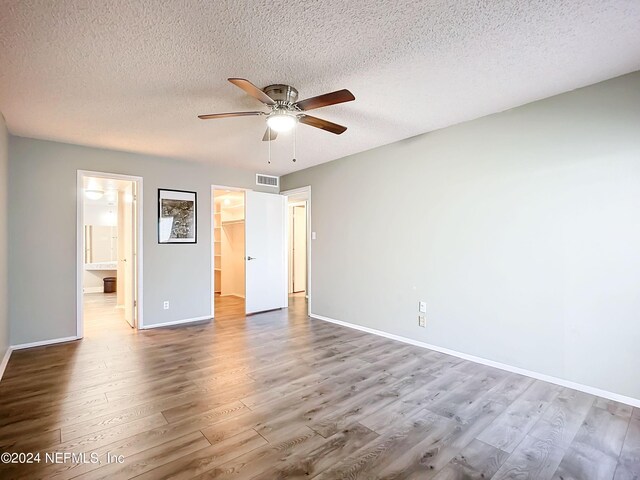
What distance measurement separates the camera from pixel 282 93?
252 centimetres

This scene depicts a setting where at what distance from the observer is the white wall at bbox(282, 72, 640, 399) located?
2436mm

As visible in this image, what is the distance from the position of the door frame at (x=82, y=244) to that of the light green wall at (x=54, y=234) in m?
0.05

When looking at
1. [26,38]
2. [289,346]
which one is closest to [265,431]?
[289,346]

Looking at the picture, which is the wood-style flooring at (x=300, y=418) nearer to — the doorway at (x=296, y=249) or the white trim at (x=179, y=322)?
the white trim at (x=179, y=322)

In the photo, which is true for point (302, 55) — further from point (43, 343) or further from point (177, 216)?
point (43, 343)

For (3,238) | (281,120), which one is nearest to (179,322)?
(3,238)

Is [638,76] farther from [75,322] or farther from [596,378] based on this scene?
[75,322]

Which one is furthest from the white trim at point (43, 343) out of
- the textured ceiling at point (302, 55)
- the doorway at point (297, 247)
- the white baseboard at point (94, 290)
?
the white baseboard at point (94, 290)

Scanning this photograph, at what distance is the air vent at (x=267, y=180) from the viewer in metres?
5.62

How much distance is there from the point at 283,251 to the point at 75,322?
3.13m

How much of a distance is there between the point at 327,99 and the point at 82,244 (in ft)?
12.1

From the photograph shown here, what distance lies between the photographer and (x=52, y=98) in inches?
105

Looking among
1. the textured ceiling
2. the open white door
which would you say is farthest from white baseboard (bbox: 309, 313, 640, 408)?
the textured ceiling

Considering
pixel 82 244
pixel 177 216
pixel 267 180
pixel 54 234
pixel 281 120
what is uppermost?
pixel 267 180
